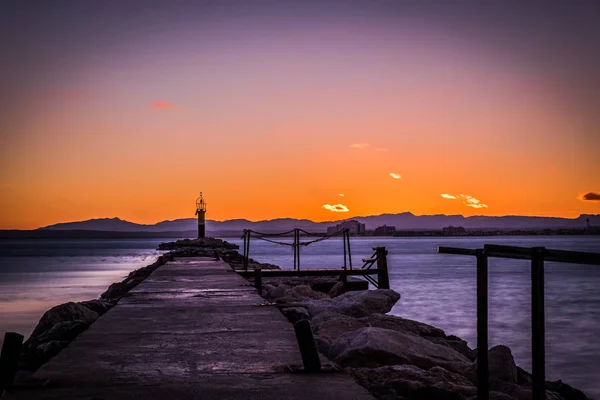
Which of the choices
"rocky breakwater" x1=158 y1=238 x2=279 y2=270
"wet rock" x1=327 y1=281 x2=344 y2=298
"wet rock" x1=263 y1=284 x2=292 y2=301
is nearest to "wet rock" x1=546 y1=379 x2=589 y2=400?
"wet rock" x1=263 y1=284 x2=292 y2=301

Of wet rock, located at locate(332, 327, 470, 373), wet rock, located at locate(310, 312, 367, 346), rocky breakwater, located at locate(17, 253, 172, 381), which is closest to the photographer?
wet rock, located at locate(332, 327, 470, 373)

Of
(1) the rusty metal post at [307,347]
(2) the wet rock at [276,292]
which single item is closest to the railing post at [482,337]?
(1) the rusty metal post at [307,347]

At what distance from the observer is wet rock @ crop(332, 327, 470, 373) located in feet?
24.4

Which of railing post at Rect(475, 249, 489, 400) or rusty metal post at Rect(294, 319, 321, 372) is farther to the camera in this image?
railing post at Rect(475, 249, 489, 400)

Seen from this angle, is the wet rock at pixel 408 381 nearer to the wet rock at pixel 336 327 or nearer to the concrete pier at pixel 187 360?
the concrete pier at pixel 187 360

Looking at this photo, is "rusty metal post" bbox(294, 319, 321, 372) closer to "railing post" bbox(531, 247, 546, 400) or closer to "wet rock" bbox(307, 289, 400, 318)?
"railing post" bbox(531, 247, 546, 400)

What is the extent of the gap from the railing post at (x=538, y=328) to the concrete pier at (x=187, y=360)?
1.18 metres

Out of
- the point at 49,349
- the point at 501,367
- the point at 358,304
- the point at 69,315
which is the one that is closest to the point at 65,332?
the point at 49,349

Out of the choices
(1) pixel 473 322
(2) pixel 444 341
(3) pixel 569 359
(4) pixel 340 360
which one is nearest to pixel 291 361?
(4) pixel 340 360

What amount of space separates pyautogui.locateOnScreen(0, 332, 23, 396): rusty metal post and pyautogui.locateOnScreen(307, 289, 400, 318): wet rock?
7797 mm

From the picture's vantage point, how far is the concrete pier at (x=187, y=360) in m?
4.64

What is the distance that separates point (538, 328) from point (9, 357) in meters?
3.59

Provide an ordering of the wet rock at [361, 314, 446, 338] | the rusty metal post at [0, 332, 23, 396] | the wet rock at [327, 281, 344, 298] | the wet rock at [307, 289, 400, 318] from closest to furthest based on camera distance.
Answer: the rusty metal post at [0, 332, 23, 396], the wet rock at [361, 314, 446, 338], the wet rock at [307, 289, 400, 318], the wet rock at [327, 281, 344, 298]

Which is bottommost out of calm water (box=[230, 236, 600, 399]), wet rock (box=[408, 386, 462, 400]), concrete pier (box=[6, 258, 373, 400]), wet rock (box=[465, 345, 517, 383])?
calm water (box=[230, 236, 600, 399])
